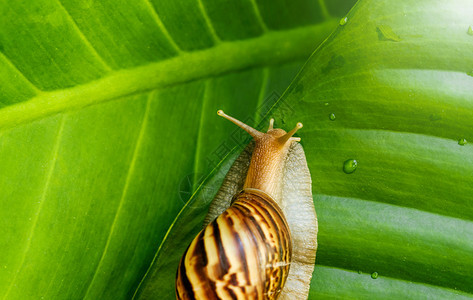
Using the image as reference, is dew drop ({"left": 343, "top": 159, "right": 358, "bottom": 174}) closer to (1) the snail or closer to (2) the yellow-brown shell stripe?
(1) the snail

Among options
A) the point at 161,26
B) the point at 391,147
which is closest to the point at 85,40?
the point at 161,26

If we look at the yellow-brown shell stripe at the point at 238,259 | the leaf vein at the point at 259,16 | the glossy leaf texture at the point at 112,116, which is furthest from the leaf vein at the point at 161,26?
the yellow-brown shell stripe at the point at 238,259

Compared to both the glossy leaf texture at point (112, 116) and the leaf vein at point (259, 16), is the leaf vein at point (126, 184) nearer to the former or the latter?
the glossy leaf texture at point (112, 116)

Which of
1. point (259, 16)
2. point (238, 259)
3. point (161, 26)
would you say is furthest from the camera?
point (259, 16)

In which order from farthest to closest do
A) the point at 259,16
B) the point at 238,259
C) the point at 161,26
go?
the point at 259,16 → the point at 161,26 → the point at 238,259

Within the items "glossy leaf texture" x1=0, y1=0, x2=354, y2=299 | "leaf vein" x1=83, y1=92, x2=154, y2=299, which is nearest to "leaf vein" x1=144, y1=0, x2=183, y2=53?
"glossy leaf texture" x1=0, y1=0, x2=354, y2=299

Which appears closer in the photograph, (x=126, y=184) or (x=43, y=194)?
(x=43, y=194)

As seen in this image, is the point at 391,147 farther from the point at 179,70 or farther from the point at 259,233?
the point at 179,70

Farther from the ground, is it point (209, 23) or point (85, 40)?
point (209, 23)
